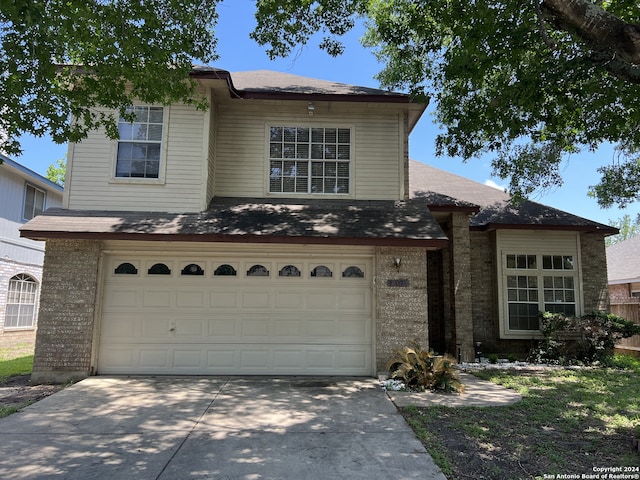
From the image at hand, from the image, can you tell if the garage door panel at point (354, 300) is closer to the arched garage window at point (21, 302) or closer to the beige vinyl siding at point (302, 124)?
the beige vinyl siding at point (302, 124)

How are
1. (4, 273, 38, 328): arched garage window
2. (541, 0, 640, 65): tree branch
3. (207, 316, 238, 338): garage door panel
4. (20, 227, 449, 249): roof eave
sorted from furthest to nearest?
(4, 273, 38, 328): arched garage window < (207, 316, 238, 338): garage door panel < (20, 227, 449, 249): roof eave < (541, 0, 640, 65): tree branch

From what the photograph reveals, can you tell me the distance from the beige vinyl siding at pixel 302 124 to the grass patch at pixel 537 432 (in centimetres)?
528

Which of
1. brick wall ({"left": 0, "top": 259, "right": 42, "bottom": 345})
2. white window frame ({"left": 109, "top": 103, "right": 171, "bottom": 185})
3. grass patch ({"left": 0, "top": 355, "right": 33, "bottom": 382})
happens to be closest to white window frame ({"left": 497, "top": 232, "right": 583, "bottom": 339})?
white window frame ({"left": 109, "top": 103, "right": 171, "bottom": 185})

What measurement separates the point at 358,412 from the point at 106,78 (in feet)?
22.1

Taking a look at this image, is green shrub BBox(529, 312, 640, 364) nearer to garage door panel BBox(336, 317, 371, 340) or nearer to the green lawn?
garage door panel BBox(336, 317, 371, 340)

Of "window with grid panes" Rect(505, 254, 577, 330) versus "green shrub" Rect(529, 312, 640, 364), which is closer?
"green shrub" Rect(529, 312, 640, 364)

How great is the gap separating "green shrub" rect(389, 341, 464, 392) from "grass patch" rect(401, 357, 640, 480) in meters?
1.14

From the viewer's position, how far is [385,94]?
1009cm

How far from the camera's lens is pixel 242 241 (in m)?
8.41

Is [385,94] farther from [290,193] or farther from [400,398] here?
[400,398]

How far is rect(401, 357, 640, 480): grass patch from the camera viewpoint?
457 centimetres

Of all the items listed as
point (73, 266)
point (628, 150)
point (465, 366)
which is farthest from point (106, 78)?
point (628, 150)

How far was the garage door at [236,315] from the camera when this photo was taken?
9000mm

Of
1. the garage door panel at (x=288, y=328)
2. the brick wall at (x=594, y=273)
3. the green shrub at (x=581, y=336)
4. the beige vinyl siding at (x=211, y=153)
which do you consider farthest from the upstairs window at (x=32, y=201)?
the brick wall at (x=594, y=273)
